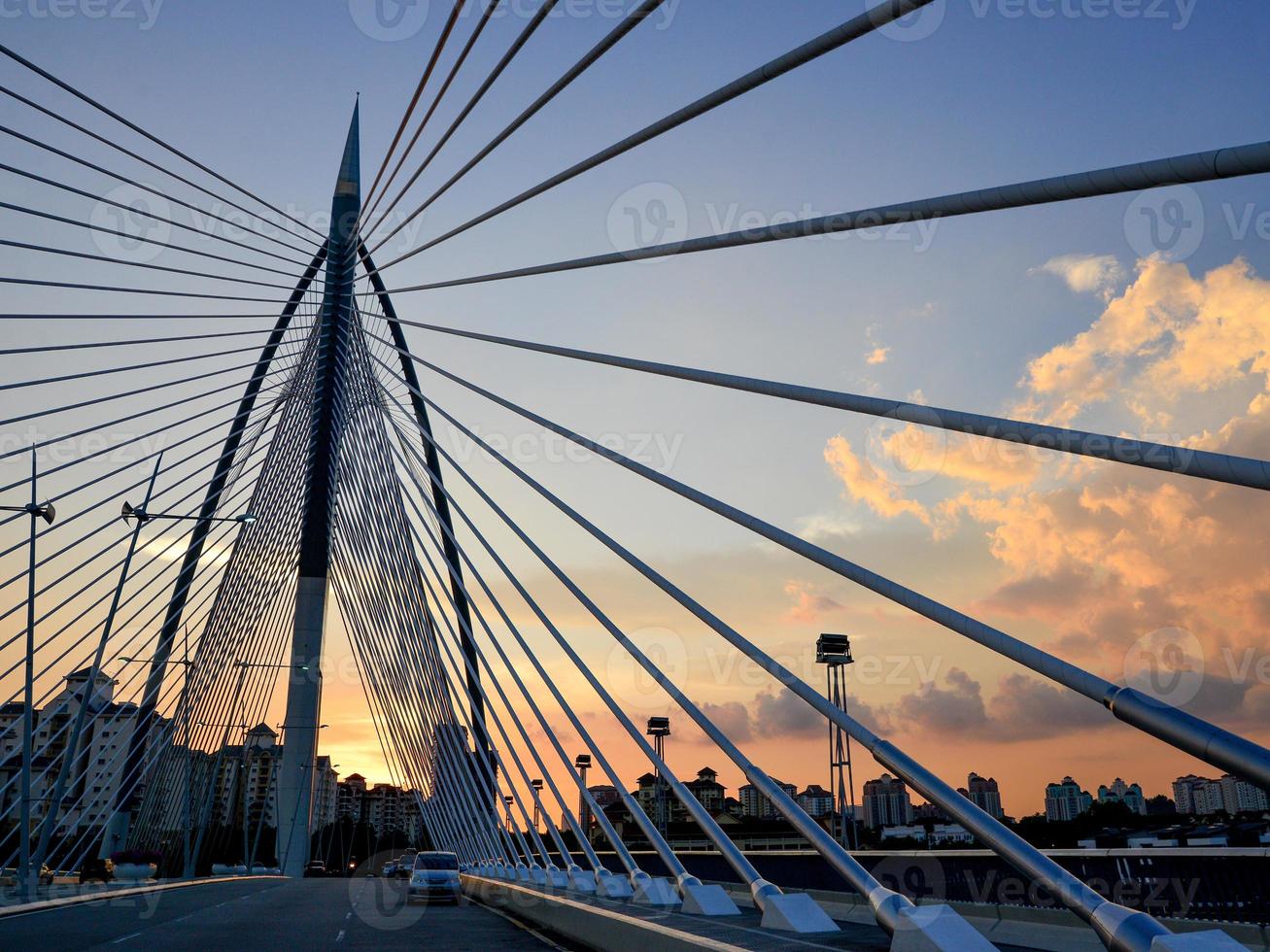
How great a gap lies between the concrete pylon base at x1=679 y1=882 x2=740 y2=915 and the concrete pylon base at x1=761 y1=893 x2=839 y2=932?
2146 mm

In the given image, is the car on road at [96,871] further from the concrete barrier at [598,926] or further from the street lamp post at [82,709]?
the concrete barrier at [598,926]

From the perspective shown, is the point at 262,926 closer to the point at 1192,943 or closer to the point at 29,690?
the point at 29,690

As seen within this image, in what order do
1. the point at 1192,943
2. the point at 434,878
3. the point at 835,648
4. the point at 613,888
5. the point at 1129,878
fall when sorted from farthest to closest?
the point at 835,648
the point at 434,878
the point at 613,888
the point at 1129,878
the point at 1192,943

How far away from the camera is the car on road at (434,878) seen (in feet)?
91.5

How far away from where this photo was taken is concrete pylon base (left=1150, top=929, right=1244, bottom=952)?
22.2ft

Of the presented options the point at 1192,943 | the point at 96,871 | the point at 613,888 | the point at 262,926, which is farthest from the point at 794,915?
the point at 96,871

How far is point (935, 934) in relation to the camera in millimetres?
8859

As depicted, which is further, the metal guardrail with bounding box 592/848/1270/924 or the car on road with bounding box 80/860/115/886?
the car on road with bounding box 80/860/115/886

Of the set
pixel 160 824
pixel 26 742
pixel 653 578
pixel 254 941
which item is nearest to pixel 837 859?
pixel 653 578

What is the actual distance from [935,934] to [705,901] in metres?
6.94

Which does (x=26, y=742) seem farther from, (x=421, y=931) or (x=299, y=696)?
(x=299, y=696)

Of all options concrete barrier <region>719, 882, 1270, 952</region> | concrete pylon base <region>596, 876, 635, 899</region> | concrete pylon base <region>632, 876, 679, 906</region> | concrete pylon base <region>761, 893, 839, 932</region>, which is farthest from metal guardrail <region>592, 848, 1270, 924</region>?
concrete pylon base <region>596, 876, 635, 899</region>

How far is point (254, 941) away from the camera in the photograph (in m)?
16.5

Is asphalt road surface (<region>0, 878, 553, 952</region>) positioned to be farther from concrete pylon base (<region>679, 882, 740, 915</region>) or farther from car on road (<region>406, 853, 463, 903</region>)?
concrete pylon base (<region>679, 882, 740, 915</region>)
